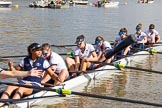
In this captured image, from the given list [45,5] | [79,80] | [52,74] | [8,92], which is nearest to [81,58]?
[79,80]

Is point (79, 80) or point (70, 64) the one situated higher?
point (70, 64)

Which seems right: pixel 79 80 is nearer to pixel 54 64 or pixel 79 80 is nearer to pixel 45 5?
pixel 54 64

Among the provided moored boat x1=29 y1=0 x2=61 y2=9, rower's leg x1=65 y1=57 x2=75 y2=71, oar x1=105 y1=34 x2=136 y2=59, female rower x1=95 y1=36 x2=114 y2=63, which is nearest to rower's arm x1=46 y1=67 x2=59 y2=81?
rower's leg x1=65 y1=57 x2=75 y2=71

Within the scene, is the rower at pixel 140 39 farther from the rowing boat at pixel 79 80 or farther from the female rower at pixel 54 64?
the female rower at pixel 54 64

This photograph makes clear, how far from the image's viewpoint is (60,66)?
1004cm

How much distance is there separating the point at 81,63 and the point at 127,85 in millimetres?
1560

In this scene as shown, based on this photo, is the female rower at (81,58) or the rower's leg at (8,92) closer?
the rower's leg at (8,92)

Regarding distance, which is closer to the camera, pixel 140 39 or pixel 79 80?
pixel 79 80

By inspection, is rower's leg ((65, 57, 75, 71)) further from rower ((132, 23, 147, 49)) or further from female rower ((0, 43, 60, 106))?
rower ((132, 23, 147, 49))

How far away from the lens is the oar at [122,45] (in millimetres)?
10711

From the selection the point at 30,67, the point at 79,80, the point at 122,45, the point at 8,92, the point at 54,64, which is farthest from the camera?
the point at 122,45

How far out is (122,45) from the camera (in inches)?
452

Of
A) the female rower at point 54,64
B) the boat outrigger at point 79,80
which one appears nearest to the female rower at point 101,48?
the boat outrigger at point 79,80

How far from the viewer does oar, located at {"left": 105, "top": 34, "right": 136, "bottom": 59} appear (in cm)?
1071
